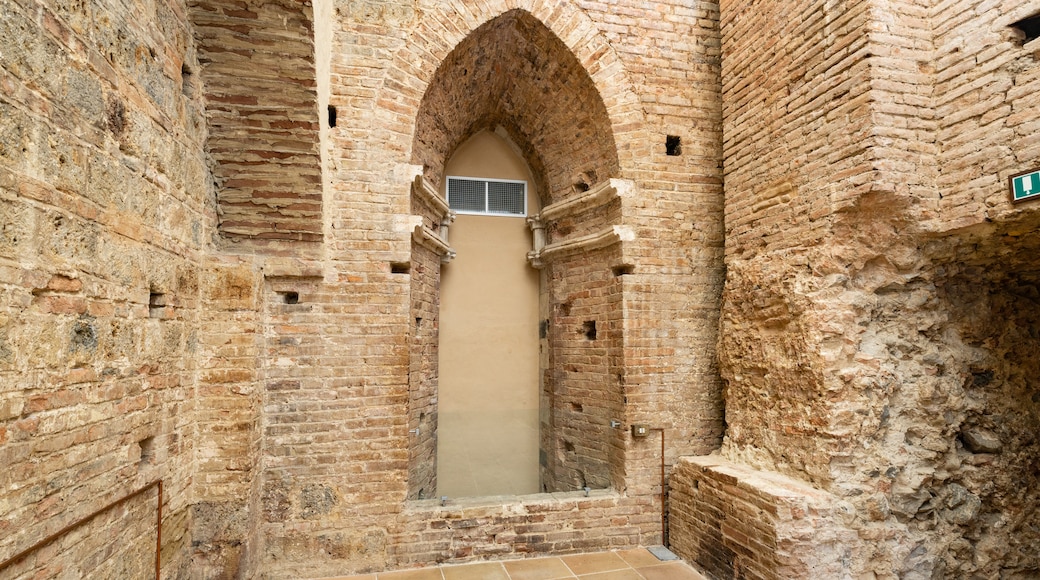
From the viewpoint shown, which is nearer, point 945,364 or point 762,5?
point 945,364

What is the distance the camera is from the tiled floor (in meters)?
4.09

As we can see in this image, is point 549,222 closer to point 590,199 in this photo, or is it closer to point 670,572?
point 590,199

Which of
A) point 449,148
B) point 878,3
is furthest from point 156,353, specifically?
point 878,3

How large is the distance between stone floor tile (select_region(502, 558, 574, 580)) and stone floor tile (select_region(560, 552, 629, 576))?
0.22 ft

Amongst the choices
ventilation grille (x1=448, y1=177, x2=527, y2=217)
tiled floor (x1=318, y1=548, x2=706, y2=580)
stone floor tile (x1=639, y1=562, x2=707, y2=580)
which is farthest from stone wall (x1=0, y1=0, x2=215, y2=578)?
stone floor tile (x1=639, y1=562, x2=707, y2=580)

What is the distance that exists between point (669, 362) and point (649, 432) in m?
0.63

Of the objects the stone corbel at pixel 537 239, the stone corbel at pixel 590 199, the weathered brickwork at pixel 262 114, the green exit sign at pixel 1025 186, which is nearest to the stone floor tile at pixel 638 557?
the stone corbel at pixel 537 239

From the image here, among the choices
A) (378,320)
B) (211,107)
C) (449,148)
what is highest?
(449,148)

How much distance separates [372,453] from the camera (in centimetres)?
423

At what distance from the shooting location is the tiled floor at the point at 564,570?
409cm

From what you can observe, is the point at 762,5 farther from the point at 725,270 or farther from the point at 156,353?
the point at 156,353

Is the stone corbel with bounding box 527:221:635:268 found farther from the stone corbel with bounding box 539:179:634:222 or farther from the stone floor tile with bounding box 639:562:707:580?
the stone floor tile with bounding box 639:562:707:580

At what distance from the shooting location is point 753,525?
3.60 m

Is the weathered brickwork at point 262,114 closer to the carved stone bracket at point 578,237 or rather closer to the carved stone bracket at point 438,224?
the carved stone bracket at point 438,224
